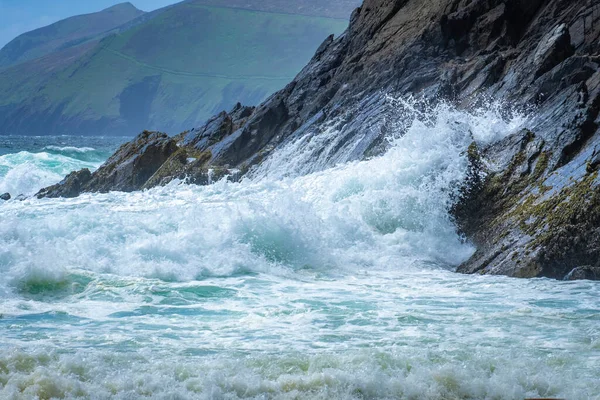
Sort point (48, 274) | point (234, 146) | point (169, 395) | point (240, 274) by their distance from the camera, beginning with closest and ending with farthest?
point (169, 395) → point (48, 274) → point (240, 274) → point (234, 146)

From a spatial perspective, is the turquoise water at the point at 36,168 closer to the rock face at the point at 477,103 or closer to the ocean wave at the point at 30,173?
the ocean wave at the point at 30,173

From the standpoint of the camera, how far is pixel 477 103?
18.3 metres

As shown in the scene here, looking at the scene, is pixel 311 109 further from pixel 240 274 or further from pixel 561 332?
pixel 561 332

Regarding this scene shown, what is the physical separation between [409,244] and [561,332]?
5.46 meters

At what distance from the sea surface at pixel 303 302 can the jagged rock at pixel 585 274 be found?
0.39 m

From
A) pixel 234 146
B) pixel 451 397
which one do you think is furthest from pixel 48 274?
pixel 234 146

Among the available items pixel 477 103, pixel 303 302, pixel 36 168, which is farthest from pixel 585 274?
pixel 36 168

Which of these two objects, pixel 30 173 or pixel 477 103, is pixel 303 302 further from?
pixel 30 173

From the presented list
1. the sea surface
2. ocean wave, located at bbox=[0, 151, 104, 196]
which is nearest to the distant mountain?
ocean wave, located at bbox=[0, 151, 104, 196]

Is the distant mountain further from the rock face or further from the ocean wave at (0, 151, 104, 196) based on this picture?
the rock face

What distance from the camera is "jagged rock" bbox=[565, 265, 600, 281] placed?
10836 millimetres

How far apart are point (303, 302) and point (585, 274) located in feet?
13.8

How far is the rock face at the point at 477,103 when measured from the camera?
1193 cm

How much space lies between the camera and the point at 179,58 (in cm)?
15975
